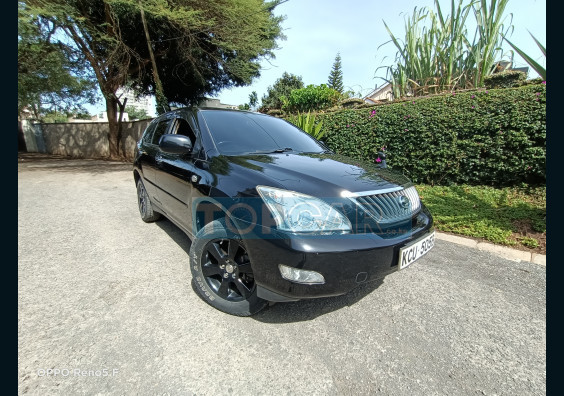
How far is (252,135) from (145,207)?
2.33 meters

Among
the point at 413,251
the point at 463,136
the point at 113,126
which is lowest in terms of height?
the point at 413,251

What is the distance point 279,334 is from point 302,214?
89cm

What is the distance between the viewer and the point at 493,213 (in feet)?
13.1

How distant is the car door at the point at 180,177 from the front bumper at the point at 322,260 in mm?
954

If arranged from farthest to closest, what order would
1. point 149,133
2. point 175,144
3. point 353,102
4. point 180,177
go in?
point 353,102, point 149,133, point 180,177, point 175,144

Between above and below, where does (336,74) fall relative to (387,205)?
above

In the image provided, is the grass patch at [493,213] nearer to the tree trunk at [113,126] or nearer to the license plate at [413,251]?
the license plate at [413,251]

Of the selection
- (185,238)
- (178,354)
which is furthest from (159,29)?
(178,354)

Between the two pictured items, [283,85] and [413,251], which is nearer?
[413,251]

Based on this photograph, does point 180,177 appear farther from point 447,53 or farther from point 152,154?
point 447,53

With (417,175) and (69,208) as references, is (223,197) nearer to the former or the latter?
(69,208)

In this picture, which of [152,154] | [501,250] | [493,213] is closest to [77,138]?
[152,154]

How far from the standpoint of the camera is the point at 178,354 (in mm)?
1672

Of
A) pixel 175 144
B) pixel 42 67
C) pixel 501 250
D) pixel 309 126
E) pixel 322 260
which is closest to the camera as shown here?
pixel 322 260
